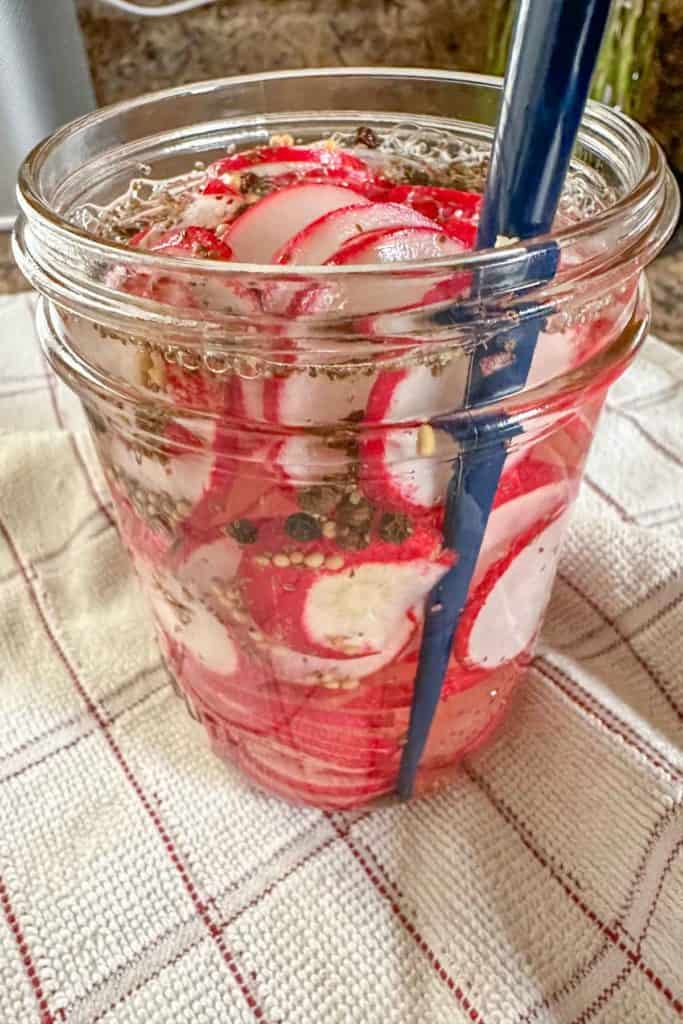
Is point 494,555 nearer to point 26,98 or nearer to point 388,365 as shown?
point 388,365

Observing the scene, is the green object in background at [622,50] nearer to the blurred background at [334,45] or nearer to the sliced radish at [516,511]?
the blurred background at [334,45]

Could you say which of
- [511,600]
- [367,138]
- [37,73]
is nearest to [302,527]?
[511,600]

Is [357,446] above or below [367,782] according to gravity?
above

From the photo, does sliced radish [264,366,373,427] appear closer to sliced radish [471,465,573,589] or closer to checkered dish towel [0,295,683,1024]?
sliced radish [471,465,573,589]

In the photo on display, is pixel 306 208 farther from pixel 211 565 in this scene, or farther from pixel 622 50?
pixel 622 50

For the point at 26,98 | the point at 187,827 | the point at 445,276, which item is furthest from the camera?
the point at 26,98

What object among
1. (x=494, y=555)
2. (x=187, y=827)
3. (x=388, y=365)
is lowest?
(x=187, y=827)

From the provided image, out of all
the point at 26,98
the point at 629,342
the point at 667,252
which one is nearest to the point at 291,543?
the point at 629,342
